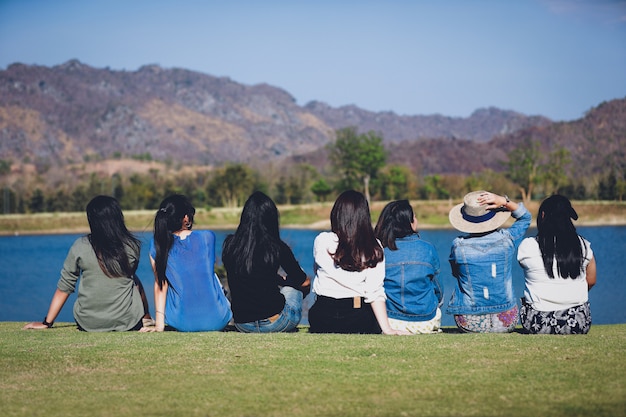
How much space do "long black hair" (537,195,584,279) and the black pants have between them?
1.77m

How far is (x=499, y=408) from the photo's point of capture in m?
4.47

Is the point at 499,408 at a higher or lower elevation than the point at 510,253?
lower

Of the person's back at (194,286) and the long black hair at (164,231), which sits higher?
the long black hair at (164,231)

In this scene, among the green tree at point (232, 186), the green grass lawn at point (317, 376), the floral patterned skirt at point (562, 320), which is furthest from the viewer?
the green tree at point (232, 186)

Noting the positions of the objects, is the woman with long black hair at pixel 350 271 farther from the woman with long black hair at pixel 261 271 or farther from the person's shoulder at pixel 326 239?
the woman with long black hair at pixel 261 271

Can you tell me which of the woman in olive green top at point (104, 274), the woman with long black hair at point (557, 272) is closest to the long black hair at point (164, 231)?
the woman in olive green top at point (104, 274)

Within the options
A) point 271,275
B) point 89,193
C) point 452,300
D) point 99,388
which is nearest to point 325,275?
point 271,275

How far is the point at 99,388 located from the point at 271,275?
235 cm

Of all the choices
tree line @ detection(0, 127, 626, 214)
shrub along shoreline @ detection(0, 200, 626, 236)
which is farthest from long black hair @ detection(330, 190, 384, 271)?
tree line @ detection(0, 127, 626, 214)

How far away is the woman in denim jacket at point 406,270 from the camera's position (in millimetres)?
7180

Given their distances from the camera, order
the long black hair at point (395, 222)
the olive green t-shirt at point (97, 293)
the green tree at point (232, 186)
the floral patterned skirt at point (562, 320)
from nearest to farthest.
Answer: the floral patterned skirt at point (562, 320)
the long black hair at point (395, 222)
the olive green t-shirt at point (97, 293)
the green tree at point (232, 186)

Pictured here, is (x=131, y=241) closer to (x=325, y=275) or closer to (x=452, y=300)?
(x=325, y=275)

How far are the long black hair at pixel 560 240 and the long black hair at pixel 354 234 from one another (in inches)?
62.3

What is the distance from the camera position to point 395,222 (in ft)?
23.7
